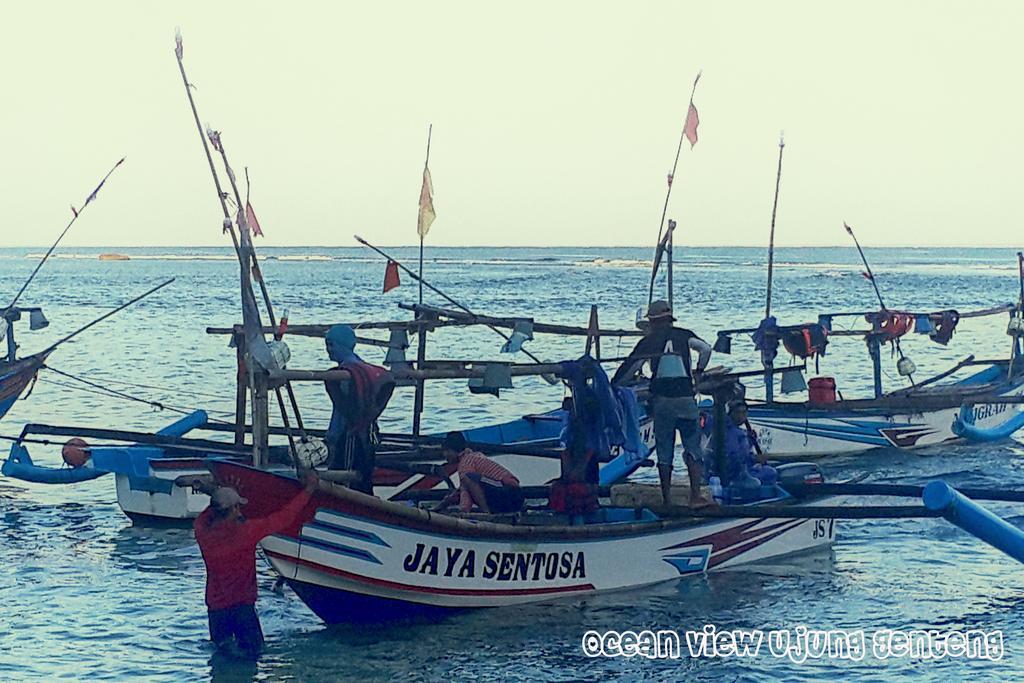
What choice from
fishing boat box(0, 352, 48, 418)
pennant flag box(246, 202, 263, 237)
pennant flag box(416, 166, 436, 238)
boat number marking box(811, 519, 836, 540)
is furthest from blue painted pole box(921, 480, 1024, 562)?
fishing boat box(0, 352, 48, 418)

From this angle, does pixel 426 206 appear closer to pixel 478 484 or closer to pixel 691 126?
pixel 691 126

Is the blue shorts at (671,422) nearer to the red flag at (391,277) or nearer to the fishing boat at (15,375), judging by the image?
the red flag at (391,277)

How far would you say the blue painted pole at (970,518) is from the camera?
12180 millimetres

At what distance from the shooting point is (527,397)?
32781 mm

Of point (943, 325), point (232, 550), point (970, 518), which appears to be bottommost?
point (232, 550)

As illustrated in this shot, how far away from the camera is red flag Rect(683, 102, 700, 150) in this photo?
21812 mm

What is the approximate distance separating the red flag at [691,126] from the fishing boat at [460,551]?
866 centimetres

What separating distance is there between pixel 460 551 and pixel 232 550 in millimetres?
2236

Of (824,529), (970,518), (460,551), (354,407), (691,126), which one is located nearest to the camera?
(354,407)

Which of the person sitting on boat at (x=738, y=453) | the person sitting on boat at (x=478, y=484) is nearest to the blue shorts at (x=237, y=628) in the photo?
the person sitting on boat at (x=478, y=484)

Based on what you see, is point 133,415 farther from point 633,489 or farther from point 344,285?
point 344,285

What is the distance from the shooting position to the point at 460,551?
12.1m

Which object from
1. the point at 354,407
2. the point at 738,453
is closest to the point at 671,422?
the point at 738,453

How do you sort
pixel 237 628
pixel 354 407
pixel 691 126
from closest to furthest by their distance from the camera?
pixel 237 628 → pixel 354 407 → pixel 691 126
